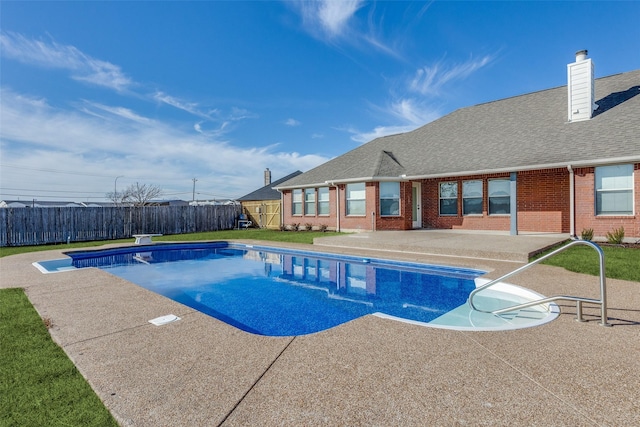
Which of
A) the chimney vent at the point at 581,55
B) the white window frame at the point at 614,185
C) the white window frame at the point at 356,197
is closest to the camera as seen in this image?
the white window frame at the point at 614,185

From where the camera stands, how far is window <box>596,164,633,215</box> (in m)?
11.0

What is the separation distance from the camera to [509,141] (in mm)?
14625

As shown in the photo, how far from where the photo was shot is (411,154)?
1789 cm

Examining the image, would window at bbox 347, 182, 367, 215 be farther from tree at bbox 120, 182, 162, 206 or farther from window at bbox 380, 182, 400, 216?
tree at bbox 120, 182, 162, 206

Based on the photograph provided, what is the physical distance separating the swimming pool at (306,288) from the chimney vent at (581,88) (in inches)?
396

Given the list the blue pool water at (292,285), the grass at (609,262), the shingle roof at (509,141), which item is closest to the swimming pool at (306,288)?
the blue pool water at (292,285)

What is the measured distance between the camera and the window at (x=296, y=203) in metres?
20.6

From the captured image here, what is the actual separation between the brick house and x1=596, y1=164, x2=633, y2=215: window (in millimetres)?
26

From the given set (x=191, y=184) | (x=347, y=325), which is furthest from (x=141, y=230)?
(x=191, y=184)

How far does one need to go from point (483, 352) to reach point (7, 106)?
2326 cm

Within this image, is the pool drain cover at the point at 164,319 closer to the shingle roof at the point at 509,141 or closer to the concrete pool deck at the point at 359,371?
the concrete pool deck at the point at 359,371

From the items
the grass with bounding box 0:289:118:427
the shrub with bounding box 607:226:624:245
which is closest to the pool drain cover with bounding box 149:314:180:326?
the grass with bounding box 0:289:118:427

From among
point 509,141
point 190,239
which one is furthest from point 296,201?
point 509,141

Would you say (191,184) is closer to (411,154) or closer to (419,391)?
(411,154)
